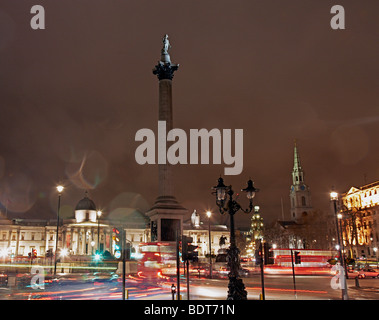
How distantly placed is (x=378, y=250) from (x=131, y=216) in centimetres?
11022

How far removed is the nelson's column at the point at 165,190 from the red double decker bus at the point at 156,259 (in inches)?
107

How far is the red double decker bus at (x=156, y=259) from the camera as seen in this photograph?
4281 cm

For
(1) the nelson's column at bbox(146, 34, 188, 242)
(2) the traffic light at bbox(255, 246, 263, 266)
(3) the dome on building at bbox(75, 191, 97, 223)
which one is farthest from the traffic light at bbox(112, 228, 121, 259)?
(3) the dome on building at bbox(75, 191, 97, 223)

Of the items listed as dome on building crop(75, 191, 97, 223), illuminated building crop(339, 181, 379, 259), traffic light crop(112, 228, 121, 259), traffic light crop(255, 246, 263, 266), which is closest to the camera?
traffic light crop(112, 228, 121, 259)

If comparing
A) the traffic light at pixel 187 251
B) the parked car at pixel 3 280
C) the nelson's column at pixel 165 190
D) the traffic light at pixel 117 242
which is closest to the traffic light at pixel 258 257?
the traffic light at pixel 187 251

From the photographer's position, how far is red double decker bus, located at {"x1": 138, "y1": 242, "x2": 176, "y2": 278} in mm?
42812

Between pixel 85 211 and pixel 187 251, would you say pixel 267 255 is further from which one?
pixel 85 211

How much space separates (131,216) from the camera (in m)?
184

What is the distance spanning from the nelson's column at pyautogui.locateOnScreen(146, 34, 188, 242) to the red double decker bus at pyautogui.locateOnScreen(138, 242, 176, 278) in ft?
8.94

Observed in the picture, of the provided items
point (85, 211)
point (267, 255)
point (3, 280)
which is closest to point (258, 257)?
point (267, 255)

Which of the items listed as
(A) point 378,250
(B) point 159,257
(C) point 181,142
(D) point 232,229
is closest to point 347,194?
(A) point 378,250

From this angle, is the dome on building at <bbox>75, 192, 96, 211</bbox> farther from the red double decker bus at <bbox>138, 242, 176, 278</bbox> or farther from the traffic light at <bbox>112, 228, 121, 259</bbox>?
the traffic light at <bbox>112, 228, 121, 259</bbox>

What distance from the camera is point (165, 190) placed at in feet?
205
